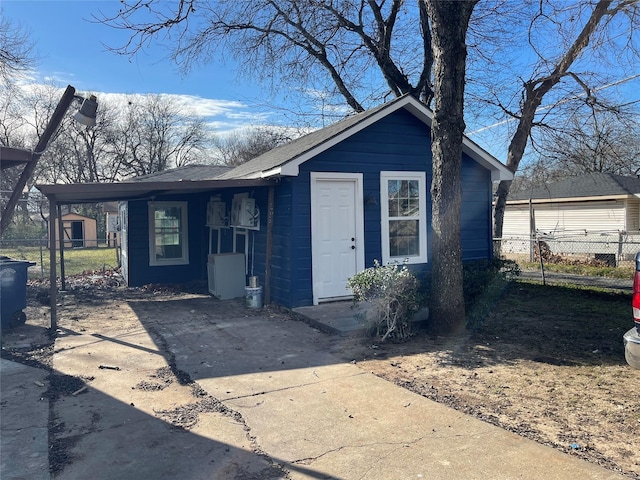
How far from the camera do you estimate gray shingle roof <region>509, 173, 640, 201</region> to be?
20547mm

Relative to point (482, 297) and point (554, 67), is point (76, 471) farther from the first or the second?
point (554, 67)

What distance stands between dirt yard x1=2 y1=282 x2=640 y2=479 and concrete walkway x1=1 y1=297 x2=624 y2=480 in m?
0.22

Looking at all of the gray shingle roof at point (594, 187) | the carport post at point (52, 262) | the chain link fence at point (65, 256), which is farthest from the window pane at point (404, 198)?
the gray shingle roof at point (594, 187)

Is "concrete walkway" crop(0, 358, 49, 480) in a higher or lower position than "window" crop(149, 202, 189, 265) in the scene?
lower

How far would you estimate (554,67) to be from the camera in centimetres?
1409

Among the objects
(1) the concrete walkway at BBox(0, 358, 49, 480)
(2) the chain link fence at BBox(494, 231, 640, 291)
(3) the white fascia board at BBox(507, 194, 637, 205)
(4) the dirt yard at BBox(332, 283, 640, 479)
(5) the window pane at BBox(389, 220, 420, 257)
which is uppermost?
(3) the white fascia board at BBox(507, 194, 637, 205)

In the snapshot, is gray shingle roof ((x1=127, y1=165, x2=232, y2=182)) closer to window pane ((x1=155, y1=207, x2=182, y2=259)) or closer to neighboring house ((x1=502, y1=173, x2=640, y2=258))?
window pane ((x1=155, y1=207, x2=182, y2=259))

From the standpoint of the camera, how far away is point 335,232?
848 centimetres

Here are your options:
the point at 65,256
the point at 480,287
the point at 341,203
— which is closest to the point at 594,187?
the point at 480,287

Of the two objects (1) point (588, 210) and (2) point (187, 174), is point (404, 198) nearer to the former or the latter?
(2) point (187, 174)

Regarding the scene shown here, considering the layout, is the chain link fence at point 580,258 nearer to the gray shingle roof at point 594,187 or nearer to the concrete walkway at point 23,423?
the gray shingle roof at point 594,187

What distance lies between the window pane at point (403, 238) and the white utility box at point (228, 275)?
3.13 m

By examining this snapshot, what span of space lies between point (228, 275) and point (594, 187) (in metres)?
18.9

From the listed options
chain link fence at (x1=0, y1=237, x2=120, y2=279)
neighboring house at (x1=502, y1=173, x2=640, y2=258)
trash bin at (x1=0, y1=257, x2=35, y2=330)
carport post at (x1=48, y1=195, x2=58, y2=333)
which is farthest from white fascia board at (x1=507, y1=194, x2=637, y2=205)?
trash bin at (x1=0, y1=257, x2=35, y2=330)
